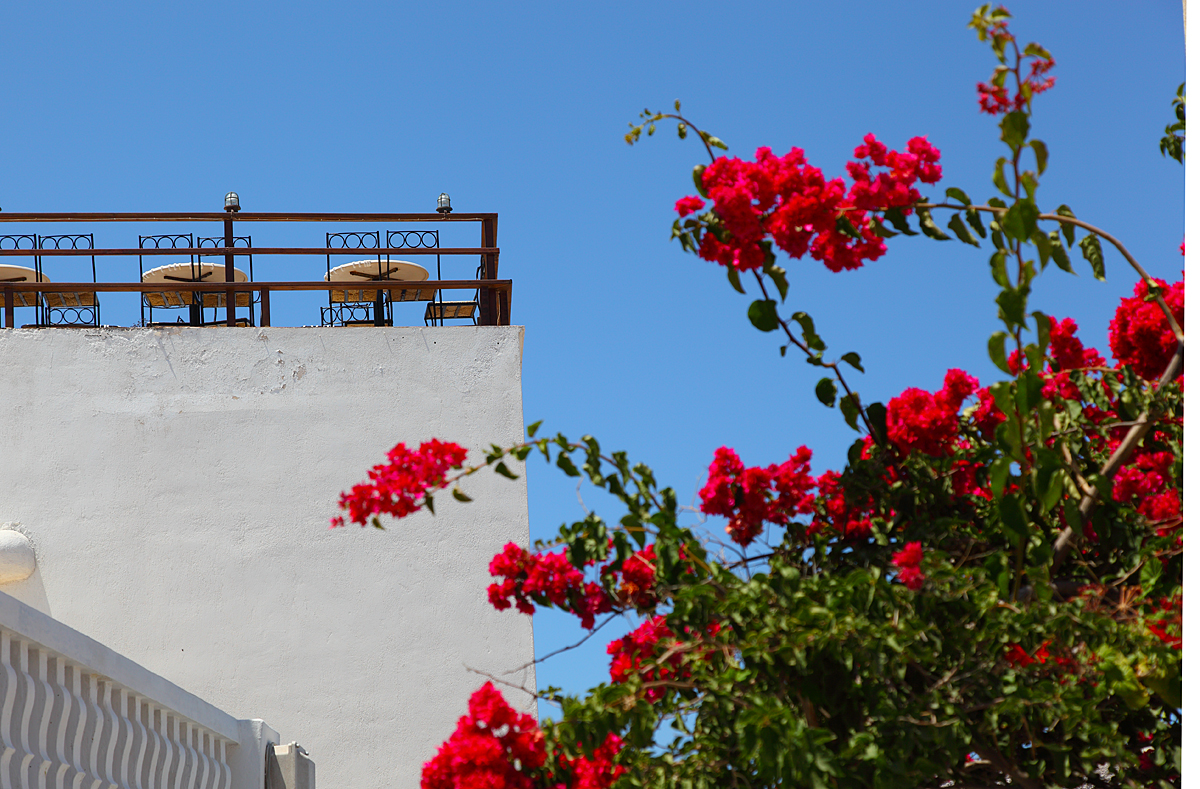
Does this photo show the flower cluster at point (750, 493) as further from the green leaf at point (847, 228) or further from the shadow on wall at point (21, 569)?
the shadow on wall at point (21, 569)

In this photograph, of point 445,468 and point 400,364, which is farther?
point 400,364

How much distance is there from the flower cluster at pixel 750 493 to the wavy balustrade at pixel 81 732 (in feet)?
5.94

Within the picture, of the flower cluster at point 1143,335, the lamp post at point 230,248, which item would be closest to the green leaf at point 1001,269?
the flower cluster at point 1143,335

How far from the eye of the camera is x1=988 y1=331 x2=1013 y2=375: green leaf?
185 cm

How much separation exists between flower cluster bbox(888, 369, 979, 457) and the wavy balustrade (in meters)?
2.20

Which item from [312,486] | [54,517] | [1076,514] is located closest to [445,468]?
[1076,514]

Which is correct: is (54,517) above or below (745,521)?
above

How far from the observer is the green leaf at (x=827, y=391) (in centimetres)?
242

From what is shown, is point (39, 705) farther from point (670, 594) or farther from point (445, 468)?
point (670, 594)

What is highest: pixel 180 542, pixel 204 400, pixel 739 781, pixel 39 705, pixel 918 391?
pixel 204 400

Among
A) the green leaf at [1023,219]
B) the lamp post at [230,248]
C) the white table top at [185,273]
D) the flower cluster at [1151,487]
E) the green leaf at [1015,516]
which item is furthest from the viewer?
the white table top at [185,273]

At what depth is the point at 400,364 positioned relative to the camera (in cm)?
718

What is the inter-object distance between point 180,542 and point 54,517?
72 centimetres

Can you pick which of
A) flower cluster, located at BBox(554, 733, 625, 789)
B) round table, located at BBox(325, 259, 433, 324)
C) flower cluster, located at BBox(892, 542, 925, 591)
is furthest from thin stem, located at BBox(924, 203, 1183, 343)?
round table, located at BBox(325, 259, 433, 324)
